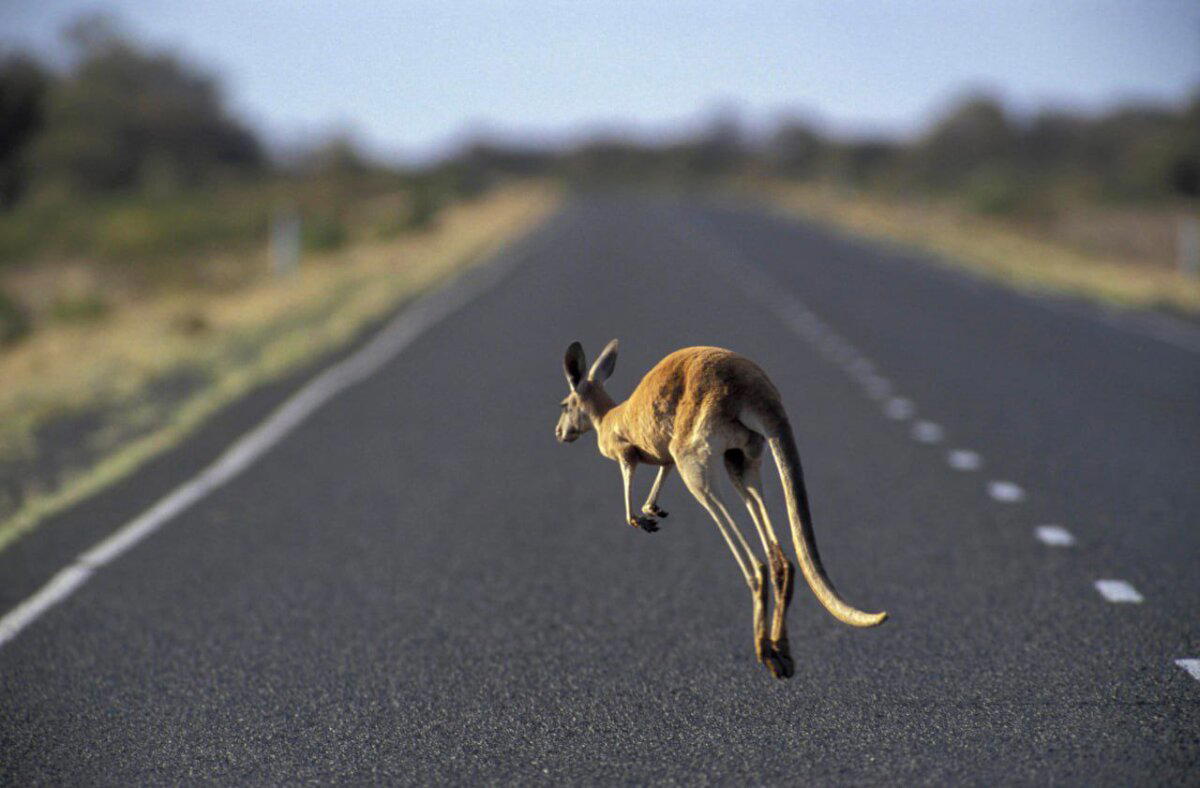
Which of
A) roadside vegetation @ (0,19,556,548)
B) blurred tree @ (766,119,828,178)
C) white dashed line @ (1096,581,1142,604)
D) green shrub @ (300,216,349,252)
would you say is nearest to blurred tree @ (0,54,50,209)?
roadside vegetation @ (0,19,556,548)

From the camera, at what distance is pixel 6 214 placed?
151 feet

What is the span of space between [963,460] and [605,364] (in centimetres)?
804

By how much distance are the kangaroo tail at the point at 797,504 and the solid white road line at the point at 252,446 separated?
472 centimetres

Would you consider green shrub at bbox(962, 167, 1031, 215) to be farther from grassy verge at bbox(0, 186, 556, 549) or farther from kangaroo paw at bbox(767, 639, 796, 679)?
kangaroo paw at bbox(767, 639, 796, 679)

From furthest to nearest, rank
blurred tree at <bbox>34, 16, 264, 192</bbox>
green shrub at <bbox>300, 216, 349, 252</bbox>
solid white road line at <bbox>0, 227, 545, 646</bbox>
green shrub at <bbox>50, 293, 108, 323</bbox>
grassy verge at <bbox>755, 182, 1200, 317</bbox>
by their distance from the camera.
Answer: blurred tree at <bbox>34, 16, 264, 192</bbox> < green shrub at <bbox>300, 216, 349, 252</bbox> < grassy verge at <bbox>755, 182, 1200, 317</bbox> < green shrub at <bbox>50, 293, 108, 323</bbox> < solid white road line at <bbox>0, 227, 545, 646</bbox>

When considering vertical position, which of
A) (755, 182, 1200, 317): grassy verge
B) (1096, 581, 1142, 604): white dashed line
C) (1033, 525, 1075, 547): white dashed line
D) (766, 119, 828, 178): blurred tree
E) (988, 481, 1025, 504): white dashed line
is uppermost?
(1096, 581, 1142, 604): white dashed line

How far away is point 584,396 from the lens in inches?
63.9

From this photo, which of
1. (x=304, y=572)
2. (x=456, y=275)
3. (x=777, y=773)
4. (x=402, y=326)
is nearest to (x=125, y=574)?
(x=304, y=572)

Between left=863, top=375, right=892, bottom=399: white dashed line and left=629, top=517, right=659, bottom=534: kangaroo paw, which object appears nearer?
left=629, top=517, right=659, bottom=534: kangaroo paw

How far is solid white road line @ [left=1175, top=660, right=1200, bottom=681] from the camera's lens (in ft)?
15.3

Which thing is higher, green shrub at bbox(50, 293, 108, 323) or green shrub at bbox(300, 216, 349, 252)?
green shrub at bbox(50, 293, 108, 323)

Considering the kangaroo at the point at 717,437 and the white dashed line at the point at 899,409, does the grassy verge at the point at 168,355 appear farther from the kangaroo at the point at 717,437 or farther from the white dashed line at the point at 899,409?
the kangaroo at the point at 717,437

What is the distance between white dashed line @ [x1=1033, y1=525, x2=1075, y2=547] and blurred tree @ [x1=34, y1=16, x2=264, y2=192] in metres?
60.9

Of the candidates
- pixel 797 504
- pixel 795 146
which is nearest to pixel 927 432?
pixel 797 504
